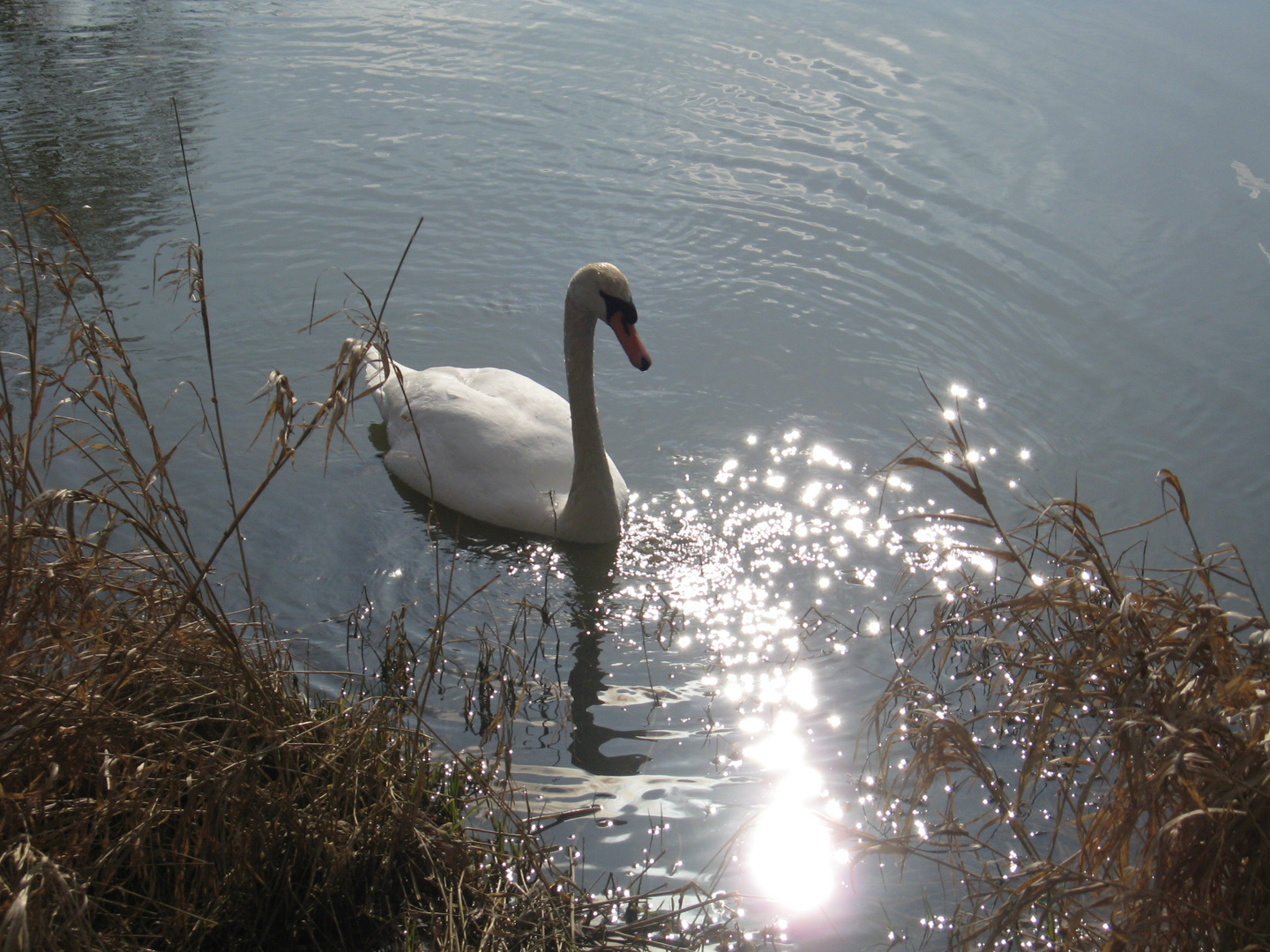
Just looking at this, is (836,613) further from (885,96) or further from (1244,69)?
(1244,69)

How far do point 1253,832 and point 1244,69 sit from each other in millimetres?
12591

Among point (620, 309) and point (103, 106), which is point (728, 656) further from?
point (103, 106)

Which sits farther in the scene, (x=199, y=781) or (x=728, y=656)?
(x=728, y=656)

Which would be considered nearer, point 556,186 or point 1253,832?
point 1253,832

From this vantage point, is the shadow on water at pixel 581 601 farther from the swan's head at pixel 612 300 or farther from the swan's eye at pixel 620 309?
the swan's eye at pixel 620 309

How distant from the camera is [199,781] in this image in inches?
97.3

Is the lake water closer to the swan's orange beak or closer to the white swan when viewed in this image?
the white swan

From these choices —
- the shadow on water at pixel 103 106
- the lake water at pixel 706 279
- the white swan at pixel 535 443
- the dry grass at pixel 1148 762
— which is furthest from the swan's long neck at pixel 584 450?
the shadow on water at pixel 103 106

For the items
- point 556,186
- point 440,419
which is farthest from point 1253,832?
point 556,186

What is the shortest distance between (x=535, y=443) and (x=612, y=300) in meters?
0.95

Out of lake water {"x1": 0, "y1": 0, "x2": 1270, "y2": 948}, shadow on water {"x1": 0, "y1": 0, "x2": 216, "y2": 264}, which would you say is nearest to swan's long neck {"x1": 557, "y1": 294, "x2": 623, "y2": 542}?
lake water {"x1": 0, "y1": 0, "x2": 1270, "y2": 948}

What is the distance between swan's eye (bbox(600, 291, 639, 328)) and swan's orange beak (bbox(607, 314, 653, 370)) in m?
0.01

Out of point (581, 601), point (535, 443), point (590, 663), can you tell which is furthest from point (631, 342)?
point (590, 663)

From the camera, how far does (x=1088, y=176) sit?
976 centimetres
